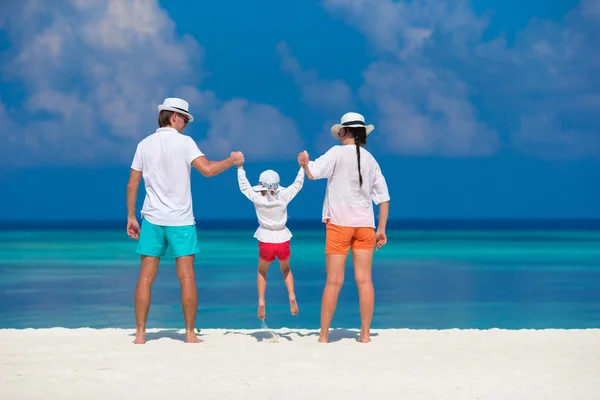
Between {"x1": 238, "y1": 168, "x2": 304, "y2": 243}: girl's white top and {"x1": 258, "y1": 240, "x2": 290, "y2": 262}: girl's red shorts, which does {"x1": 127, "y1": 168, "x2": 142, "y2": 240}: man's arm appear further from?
{"x1": 258, "y1": 240, "x2": 290, "y2": 262}: girl's red shorts

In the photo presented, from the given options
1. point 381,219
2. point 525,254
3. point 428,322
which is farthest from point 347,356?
point 525,254

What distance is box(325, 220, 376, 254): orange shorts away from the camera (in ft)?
21.8

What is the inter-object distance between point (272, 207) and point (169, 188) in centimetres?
102

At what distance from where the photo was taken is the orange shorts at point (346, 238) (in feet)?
21.8

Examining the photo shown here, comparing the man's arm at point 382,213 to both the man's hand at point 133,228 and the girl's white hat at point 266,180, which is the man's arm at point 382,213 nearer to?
the girl's white hat at point 266,180

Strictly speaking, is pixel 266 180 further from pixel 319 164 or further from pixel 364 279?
pixel 364 279

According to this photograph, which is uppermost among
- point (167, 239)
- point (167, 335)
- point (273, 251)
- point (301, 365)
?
point (273, 251)

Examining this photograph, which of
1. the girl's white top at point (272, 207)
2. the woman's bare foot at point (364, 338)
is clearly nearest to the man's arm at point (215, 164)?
the girl's white top at point (272, 207)

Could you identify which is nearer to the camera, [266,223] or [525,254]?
[266,223]

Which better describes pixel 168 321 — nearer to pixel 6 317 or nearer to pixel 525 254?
pixel 6 317

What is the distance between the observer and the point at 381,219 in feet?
22.3

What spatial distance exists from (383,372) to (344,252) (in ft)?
4.63

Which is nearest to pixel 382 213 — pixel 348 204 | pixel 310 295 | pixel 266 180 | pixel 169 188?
pixel 348 204

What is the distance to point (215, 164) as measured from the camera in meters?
6.44
